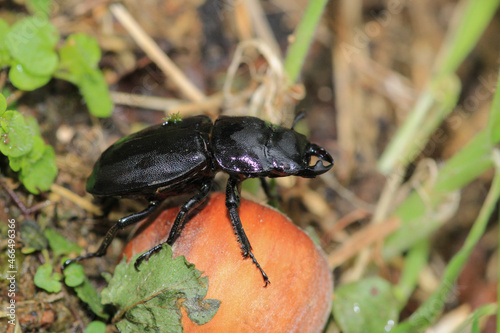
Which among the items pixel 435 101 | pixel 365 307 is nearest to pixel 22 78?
pixel 365 307

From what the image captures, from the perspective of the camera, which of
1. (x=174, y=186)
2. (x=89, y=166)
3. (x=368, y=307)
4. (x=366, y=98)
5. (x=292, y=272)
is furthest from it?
(x=366, y=98)

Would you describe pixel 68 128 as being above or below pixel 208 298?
below

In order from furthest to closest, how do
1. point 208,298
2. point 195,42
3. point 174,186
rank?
point 195,42
point 174,186
point 208,298

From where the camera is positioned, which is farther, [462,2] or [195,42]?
[462,2]

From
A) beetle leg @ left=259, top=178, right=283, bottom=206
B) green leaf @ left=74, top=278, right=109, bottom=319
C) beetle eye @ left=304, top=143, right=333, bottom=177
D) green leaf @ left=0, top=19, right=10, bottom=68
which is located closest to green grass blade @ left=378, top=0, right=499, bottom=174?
beetle leg @ left=259, top=178, right=283, bottom=206

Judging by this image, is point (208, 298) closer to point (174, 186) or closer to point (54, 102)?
point (174, 186)

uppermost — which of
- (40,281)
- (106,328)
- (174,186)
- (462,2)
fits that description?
(462,2)

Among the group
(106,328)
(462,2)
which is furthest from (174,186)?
(462,2)
